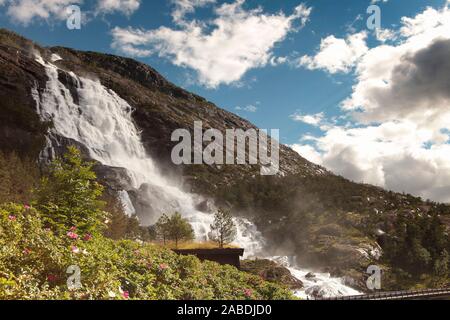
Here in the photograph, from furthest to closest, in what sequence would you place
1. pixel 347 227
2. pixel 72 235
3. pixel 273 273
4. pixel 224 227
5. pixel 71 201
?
pixel 347 227
pixel 224 227
pixel 273 273
pixel 71 201
pixel 72 235

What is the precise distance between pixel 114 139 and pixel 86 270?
103301mm

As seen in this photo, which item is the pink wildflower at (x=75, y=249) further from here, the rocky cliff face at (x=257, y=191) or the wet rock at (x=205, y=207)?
the wet rock at (x=205, y=207)

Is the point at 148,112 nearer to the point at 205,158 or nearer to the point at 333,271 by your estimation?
the point at 205,158

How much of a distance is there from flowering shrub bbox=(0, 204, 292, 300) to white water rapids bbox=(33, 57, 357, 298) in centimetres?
5911

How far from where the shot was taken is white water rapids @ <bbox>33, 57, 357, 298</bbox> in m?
86.1

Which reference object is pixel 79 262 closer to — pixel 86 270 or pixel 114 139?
pixel 86 270

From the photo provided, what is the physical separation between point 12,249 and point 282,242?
3218 inches

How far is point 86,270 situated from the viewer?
10680 millimetres

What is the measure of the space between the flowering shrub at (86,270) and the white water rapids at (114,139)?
59.1 meters

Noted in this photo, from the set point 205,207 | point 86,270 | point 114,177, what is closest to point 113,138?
point 114,177

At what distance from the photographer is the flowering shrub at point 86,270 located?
9.32 m

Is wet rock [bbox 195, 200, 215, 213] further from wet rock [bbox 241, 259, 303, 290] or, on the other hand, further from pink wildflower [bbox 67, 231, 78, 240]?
pink wildflower [bbox 67, 231, 78, 240]

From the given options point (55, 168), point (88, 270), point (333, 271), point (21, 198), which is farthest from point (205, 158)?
point (88, 270)

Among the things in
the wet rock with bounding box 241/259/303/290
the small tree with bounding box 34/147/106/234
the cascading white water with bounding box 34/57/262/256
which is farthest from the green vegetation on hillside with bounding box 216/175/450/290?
the small tree with bounding box 34/147/106/234
